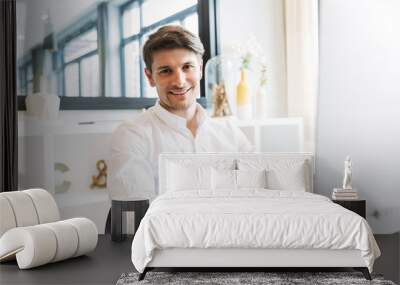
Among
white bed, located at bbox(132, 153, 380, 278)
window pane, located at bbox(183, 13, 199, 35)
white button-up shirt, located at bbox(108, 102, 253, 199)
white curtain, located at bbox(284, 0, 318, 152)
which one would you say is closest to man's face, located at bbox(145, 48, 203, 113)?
white button-up shirt, located at bbox(108, 102, 253, 199)

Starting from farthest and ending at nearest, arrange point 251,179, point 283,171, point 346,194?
1. point 346,194
2. point 283,171
3. point 251,179

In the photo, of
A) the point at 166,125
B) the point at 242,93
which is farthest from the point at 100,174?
the point at 242,93

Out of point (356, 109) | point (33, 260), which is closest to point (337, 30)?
point (356, 109)

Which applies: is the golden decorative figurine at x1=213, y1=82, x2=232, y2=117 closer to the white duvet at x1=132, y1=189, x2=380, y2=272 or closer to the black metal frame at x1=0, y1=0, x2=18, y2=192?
the black metal frame at x1=0, y1=0, x2=18, y2=192

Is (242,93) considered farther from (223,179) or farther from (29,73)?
(29,73)

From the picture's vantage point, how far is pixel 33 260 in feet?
A: 17.3

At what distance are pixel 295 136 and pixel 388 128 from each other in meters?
0.96

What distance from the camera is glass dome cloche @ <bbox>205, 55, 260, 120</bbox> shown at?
698 centimetres

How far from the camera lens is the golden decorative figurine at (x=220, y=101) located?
6.98 m

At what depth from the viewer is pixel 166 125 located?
22.8ft

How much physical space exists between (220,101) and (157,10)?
1103mm

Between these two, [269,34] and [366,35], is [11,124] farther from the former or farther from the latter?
[366,35]

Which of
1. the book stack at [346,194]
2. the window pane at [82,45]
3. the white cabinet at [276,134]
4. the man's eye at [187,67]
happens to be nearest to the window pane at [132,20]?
the window pane at [82,45]

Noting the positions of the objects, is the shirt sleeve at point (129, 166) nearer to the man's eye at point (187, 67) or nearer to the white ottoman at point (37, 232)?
the man's eye at point (187, 67)
